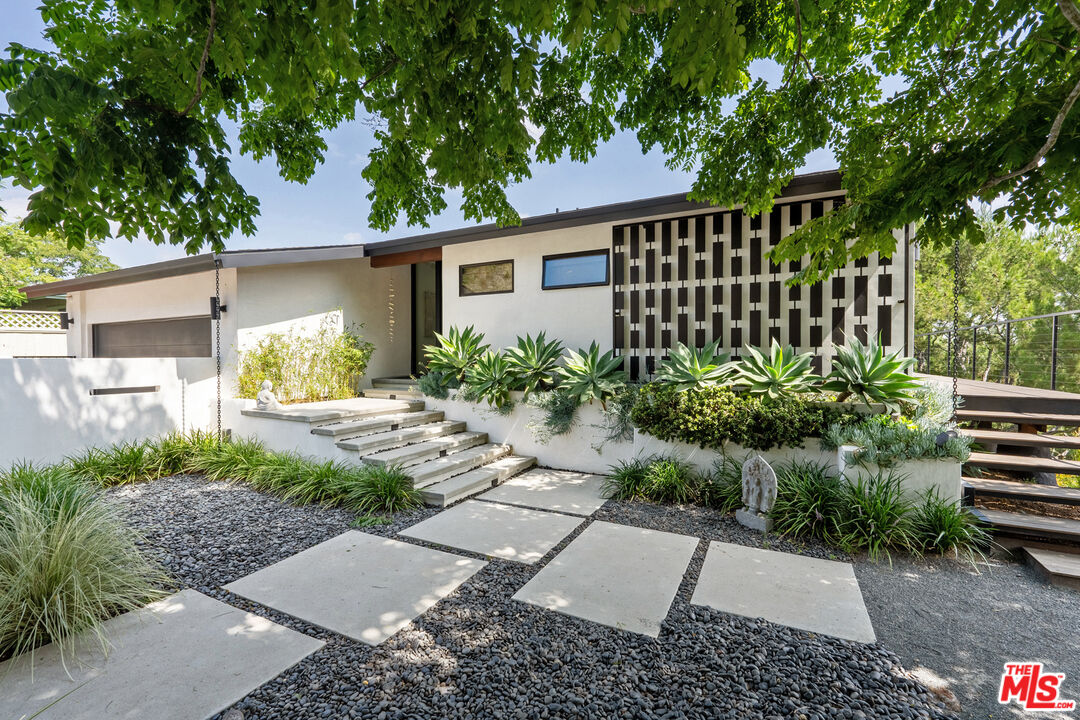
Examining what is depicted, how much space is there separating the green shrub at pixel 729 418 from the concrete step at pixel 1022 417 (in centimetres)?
174

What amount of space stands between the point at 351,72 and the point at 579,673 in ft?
10.9

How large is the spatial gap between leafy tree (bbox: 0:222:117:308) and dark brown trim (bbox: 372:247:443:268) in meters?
3.82

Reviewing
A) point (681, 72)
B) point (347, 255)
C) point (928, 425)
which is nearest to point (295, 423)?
point (347, 255)

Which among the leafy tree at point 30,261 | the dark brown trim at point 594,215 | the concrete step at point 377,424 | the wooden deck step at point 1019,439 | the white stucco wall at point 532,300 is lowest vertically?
the concrete step at point 377,424

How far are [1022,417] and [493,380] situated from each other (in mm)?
5869

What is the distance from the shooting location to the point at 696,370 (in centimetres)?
495

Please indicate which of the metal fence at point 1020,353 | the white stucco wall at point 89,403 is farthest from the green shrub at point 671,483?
the metal fence at point 1020,353

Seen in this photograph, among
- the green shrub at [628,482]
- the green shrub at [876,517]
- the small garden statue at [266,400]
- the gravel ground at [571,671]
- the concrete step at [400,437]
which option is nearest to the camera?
the gravel ground at [571,671]

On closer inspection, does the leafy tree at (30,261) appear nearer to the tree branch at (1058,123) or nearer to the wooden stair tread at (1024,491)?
the tree branch at (1058,123)

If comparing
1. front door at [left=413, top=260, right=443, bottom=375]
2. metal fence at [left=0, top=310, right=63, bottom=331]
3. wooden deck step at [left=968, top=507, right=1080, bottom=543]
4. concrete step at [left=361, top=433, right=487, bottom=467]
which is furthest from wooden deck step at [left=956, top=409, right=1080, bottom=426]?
metal fence at [left=0, top=310, right=63, bottom=331]

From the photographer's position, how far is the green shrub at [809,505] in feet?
12.2

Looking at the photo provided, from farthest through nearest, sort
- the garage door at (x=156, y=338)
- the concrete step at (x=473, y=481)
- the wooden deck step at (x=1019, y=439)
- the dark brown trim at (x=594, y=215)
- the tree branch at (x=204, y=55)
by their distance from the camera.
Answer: the garage door at (x=156, y=338) < the dark brown trim at (x=594, y=215) < the concrete step at (x=473, y=481) < the wooden deck step at (x=1019, y=439) < the tree branch at (x=204, y=55)

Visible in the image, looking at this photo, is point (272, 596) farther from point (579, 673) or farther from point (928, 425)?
point (928, 425)

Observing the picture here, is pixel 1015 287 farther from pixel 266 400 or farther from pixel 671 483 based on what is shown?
pixel 266 400
